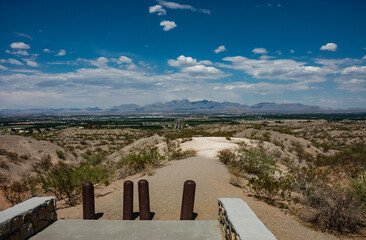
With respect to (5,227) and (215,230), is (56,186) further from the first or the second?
(215,230)

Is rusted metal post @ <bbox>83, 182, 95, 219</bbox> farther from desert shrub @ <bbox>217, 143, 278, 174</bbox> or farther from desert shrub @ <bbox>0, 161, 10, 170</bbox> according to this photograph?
desert shrub @ <bbox>0, 161, 10, 170</bbox>

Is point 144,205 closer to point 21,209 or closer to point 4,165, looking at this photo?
point 21,209

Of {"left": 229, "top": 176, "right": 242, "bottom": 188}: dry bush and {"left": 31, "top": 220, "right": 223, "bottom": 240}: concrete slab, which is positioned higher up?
{"left": 31, "top": 220, "right": 223, "bottom": 240}: concrete slab

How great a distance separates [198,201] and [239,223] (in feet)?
11.0

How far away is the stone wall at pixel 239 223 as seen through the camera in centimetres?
412

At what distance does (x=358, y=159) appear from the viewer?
53.6ft

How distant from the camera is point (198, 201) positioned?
7.81m

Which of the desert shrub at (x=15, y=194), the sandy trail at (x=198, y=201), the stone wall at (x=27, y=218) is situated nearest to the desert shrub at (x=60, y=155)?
the desert shrub at (x=15, y=194)

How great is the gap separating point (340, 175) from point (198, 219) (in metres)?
11.4

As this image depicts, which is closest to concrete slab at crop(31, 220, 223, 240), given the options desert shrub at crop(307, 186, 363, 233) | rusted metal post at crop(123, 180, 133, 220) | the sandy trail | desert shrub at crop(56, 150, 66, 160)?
rusted metal post at crop(123, 180, 133, 220)

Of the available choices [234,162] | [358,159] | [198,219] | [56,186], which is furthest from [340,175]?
[56,186]

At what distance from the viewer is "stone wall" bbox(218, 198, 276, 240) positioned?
13.5 ft

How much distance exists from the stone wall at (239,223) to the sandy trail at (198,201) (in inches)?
44.4

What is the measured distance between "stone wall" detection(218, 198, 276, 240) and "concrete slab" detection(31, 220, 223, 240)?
0.43 meters
